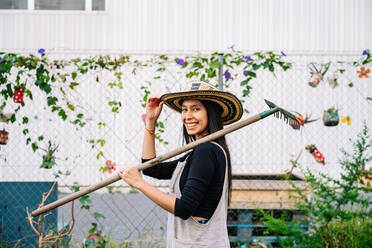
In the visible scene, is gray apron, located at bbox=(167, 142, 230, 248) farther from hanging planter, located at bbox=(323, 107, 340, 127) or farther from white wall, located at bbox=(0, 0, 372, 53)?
white wall, located at bbox=(0, 0, 372, 53)

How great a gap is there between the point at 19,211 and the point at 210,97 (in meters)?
2.65

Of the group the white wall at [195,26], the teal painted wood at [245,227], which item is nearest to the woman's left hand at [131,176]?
the teal painted wood at [245,227]

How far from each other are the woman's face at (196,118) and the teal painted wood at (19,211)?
7.37 feet

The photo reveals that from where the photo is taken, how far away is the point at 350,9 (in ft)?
19.5

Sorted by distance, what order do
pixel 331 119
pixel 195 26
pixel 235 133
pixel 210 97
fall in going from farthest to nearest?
1. pixel 195 26
2. pixel 235 133
3. pixel 331 119
4. pixel 210 97

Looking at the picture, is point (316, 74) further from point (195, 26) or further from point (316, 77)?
point (195, 26)

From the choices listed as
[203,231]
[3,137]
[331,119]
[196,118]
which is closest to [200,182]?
[203,231]

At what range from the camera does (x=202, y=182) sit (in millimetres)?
1527

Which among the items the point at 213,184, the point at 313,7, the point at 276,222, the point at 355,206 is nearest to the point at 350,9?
the point at 313,7

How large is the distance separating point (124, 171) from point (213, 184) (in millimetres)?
417

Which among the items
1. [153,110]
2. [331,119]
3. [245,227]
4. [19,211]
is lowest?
[245,227]

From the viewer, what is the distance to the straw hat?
5.72ft

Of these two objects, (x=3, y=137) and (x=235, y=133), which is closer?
(x=3, y=137)

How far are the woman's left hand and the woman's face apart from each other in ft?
1.18
